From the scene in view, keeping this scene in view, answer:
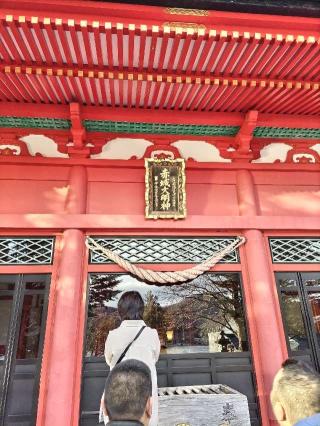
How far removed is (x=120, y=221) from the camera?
426cm

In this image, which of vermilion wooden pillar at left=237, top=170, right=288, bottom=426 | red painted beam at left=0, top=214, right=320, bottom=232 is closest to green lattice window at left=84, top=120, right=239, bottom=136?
vermilion wooden pillar at left=237, top=170, right=288, bottom=426

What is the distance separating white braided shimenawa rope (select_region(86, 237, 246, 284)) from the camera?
410 cm

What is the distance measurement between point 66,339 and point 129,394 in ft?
8.74

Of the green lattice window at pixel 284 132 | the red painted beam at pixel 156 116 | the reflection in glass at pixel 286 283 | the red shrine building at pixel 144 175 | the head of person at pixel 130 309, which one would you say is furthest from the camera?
the green lattice window at pixel 284 132

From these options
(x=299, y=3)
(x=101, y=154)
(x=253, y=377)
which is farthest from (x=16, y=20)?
(x=253, y=377)

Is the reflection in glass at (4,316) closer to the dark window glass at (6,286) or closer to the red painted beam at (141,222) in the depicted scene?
the dark window glass at (6,286)

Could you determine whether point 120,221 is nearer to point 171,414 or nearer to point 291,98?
point 171,414

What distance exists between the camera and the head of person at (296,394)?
135 centimetres

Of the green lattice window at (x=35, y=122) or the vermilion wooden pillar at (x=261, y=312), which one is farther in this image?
the green lattice window at (x=35, y=122)

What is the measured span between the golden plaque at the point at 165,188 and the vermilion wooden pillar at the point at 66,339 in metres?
0.97

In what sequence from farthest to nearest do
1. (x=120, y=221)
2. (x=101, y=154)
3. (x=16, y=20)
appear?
(x=101, y=154) < (x=120, y=221) < (x=16, y=20)

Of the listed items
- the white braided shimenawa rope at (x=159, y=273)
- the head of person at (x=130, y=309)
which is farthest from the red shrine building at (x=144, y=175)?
the head of person at (x=130, y=309)

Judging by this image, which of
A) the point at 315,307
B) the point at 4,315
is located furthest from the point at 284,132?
the point at 4,315

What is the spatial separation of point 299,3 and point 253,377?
4.37m
